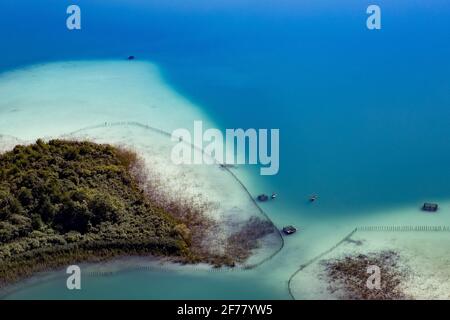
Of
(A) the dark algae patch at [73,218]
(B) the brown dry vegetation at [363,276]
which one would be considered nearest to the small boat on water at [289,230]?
(B) the brown dry vegetation at [363,276]

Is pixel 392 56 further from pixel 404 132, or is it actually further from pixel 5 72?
pixel 5 72

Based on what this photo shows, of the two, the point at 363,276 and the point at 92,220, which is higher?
the point at 92,220

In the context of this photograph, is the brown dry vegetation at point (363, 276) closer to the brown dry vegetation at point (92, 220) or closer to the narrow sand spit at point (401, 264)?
the narrow sand spit at point (401, 264)

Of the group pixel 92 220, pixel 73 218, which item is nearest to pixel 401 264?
pixel 92 220

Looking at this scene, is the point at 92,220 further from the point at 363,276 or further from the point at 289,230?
the point at 363,276

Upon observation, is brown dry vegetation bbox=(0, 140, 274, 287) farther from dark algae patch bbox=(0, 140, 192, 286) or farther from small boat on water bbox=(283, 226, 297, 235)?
small boat on water bbox=(283, 226, 297, 235)

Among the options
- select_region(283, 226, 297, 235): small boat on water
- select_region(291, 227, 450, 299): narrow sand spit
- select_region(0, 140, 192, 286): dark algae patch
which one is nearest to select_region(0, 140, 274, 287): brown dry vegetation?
select_region(0, 140, 192, 286): dark algae patch
